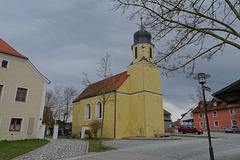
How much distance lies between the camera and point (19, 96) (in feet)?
53.7

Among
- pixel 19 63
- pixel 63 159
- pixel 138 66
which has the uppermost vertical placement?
pixel 138 66

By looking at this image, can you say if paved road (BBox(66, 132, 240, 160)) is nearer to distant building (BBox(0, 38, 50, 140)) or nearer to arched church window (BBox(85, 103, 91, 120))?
distant building (BBox(0, 38, 50, 140))

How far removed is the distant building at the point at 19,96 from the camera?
1530 centimetres

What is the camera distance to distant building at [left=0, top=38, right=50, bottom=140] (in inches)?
603

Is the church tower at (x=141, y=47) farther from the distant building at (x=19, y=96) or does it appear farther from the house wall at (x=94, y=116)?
the distant building at (x=19, y=96)

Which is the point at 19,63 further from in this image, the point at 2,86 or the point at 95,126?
the point at 95,126

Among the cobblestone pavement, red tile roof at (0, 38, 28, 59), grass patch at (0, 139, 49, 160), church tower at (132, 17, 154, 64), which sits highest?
church tower at (132, 17, 154, 64)

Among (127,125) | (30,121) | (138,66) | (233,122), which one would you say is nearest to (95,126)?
(127,125)

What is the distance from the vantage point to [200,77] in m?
7.75

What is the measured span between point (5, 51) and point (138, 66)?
48.2ft

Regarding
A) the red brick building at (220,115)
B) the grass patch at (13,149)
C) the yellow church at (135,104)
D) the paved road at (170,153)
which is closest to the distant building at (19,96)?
the grass patch at (13,149)

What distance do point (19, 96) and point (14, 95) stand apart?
0.44 metres

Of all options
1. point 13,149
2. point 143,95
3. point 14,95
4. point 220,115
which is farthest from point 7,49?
point 220,115

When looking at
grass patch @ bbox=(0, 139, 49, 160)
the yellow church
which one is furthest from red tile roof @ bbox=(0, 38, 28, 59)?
the yellow church
